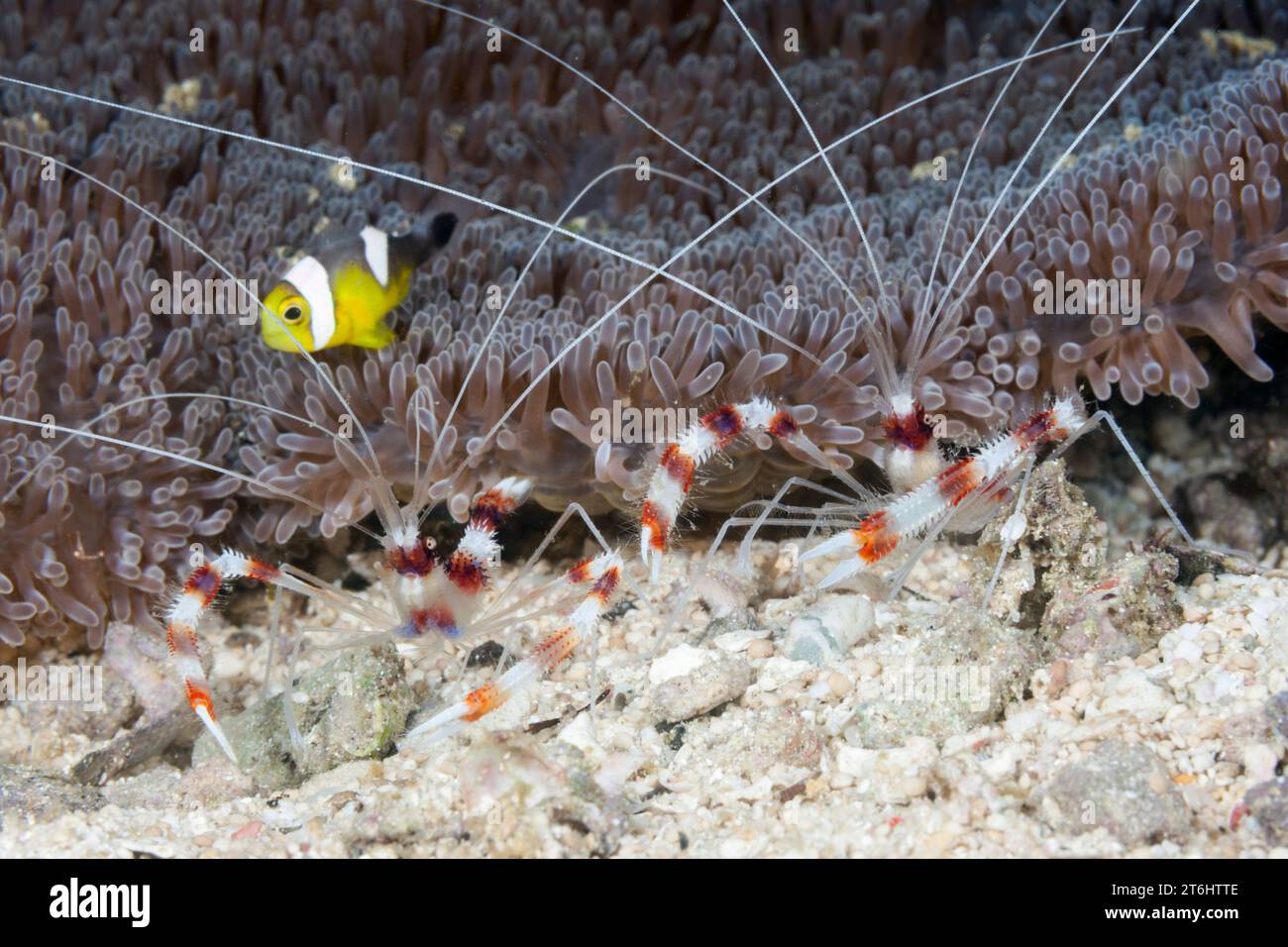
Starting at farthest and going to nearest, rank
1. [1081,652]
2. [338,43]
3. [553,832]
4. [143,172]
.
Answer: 1. [338,43]
2. [143,172]
3. [1081,652]
4. [553,832]

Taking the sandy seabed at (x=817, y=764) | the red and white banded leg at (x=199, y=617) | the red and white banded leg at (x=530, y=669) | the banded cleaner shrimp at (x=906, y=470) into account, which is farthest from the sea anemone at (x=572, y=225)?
the sandy seabed at (x=817, y=764)

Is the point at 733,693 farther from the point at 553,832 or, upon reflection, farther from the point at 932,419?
the point at 932,419

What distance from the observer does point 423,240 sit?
413 cm

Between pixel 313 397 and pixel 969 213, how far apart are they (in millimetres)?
2637

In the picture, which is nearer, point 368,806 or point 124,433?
point 368,806

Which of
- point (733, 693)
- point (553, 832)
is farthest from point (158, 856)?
point (733, 693)

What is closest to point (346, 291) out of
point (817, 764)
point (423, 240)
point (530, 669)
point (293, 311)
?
point (293, 311)

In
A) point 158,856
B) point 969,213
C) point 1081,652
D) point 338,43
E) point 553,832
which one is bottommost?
point 158,856

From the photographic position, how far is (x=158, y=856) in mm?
2717

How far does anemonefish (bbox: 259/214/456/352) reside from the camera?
3.83m

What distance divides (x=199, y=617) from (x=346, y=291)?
125 centimetres

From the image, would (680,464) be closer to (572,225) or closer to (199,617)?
(199,617)

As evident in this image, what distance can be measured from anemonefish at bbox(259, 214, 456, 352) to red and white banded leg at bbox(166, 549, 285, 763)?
2.77 ft

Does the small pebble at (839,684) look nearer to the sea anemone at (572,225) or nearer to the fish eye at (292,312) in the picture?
the sea anemone at (572,225)
